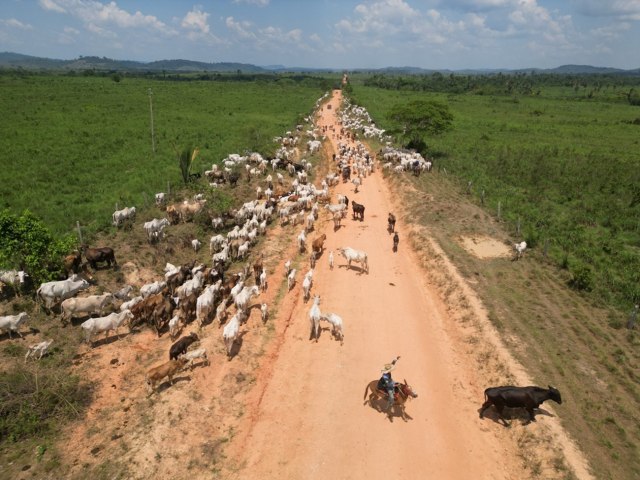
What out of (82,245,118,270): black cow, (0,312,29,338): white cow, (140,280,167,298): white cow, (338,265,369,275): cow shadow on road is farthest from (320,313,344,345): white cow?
(0,312,29,338): white cow

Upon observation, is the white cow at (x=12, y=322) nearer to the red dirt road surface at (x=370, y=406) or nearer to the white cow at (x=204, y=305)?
the white cow at (x=204, y=305)

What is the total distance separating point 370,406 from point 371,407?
39 mm

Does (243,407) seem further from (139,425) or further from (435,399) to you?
(435,399)

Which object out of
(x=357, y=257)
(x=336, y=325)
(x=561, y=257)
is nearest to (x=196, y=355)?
(x=336, y=325)

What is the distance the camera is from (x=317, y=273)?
54.2 ft

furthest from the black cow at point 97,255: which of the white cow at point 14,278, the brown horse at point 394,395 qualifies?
the brown horse at point 394,395

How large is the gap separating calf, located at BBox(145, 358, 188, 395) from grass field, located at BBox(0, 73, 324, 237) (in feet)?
33.9

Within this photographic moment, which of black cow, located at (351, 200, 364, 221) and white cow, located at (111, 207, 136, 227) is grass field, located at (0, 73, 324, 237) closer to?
white cow, located at (111, 207, 136, 227)

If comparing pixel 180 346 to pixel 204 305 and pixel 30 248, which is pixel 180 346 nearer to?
pixel 204 305

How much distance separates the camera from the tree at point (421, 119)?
3609 centimetres

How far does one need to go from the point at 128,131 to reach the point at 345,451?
134 ft

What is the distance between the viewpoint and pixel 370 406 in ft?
32.9

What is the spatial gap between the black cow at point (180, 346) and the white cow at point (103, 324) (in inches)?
83.1

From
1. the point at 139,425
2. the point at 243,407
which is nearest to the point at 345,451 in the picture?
the point at 243,407
